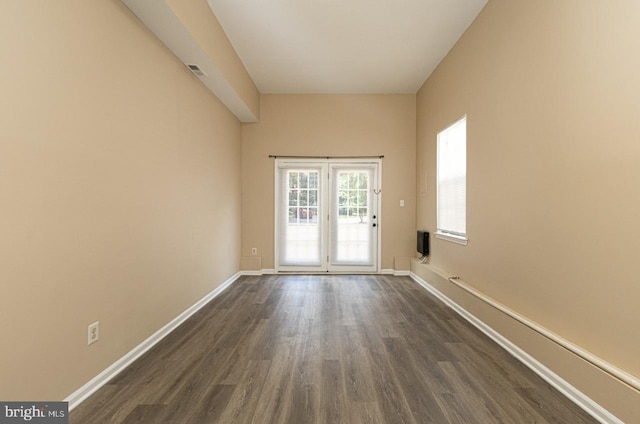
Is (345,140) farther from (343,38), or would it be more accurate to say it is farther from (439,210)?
(439,210)

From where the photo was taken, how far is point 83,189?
176 cm

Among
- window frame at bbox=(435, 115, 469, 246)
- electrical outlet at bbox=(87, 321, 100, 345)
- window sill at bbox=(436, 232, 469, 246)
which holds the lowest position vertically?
electrical outlet at bbox=(87, 321, 100, 345)

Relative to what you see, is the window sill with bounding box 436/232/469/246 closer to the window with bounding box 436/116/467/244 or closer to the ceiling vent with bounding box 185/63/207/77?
the window with bounding box 436/116/467/244

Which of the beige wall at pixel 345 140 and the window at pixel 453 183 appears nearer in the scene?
the window at pixel 453 183

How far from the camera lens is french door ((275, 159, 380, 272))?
17.0 ft

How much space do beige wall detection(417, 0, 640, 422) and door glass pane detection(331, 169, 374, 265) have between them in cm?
224

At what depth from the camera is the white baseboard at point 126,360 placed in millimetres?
1729

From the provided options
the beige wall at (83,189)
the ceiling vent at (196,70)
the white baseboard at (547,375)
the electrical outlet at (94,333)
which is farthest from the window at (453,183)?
the electrical outlet at (94,333)

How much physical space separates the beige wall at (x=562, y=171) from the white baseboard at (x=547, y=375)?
56mm

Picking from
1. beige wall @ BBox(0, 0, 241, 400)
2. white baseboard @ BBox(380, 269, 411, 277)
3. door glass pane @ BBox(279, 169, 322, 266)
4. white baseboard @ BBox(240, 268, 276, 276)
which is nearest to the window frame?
white baseboard @ BBox(380, 269, 411, 277)

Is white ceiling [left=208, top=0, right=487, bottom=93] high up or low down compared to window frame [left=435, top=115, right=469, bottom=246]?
up

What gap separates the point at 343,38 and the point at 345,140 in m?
1.85

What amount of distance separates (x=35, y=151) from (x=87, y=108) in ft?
1.54

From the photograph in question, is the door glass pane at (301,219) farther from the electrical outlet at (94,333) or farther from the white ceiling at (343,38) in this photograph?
the electrical outlet at (94,333)
